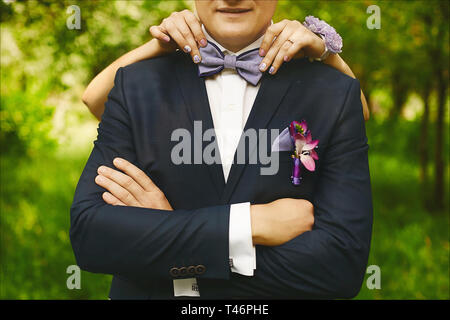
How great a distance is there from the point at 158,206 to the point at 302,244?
1.98ft

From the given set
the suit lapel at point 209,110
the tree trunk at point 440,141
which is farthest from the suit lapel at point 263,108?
the tree trunk at point 440,141

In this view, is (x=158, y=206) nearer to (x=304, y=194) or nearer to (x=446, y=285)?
(x=304, y=194)

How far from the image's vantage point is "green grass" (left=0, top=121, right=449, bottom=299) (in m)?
4.95

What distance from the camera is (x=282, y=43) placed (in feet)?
6.29

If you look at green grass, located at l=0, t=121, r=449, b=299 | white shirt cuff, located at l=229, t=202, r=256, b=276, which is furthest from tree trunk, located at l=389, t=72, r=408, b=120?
white shirt cuff, located at l=229, t=202, r=256, b=276

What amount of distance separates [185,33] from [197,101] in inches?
11.5

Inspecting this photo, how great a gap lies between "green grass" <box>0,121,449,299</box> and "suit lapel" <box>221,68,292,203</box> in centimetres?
345

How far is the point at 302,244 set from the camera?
1817 millimetres

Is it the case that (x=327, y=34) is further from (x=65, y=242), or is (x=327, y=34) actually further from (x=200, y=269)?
(x=65, y=242)

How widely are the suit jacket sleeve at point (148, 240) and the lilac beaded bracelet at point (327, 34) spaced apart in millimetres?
837

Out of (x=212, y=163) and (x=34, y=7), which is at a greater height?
(x=34, y=7)

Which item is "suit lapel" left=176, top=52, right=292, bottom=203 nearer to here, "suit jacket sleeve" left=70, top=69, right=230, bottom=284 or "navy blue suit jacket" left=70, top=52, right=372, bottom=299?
"navy blue suit jacket" left=70, top=52, right=372, bottom=299

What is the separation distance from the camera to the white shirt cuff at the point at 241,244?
1771 millimetres
